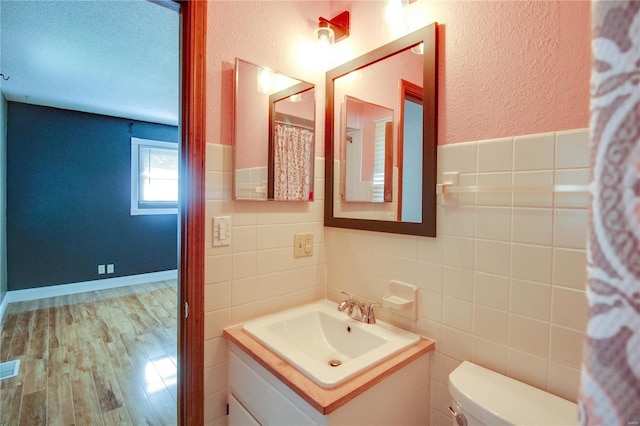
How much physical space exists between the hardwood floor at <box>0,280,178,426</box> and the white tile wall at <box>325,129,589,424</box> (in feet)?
5.61

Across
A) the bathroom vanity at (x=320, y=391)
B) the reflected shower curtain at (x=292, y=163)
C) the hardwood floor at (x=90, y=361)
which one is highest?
the reflected shower curtain at (x=292, y=163)

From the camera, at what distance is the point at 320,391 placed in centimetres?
85

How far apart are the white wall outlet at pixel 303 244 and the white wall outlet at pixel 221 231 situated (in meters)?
A: 0.35

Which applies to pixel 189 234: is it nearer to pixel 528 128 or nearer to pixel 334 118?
pixel 334 118

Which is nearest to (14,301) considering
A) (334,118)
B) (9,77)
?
(9,77)

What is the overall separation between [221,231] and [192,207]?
0.15m

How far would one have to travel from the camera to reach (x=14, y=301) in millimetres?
3500

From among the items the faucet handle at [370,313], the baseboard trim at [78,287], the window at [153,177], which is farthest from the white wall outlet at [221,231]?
the window at [153,177]

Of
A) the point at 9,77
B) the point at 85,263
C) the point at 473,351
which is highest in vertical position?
the point at 9,77

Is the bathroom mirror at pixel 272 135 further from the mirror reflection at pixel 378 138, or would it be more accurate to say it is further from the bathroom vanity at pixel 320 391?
the bathroom vanity at pixel 320 391

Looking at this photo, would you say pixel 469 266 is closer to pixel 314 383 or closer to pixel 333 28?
pixel 314 383

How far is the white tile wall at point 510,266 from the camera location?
845 millimetres

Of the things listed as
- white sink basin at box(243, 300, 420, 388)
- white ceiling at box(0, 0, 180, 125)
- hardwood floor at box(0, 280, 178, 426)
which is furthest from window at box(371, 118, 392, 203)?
hardwood floor at box(0, 280, 178, 426)

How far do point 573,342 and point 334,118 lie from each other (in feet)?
4.10
